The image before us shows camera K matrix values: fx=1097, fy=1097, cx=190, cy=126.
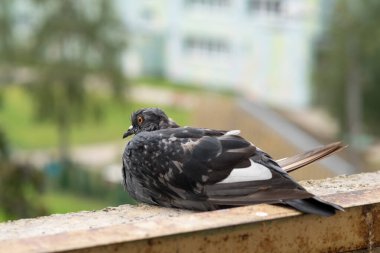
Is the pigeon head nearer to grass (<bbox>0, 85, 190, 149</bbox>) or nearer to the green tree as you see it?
the green tree

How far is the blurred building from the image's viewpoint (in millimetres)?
47062

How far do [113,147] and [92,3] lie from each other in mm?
5312

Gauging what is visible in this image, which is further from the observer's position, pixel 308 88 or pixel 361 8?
pixel 308 88

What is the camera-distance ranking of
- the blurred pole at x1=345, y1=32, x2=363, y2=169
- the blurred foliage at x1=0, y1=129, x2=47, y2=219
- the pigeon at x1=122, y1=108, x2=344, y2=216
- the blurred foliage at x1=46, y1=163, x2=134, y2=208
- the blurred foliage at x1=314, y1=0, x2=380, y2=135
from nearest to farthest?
the pigeon at x1=122, y1=108, x2=344, y2=216, the blurred foliage at x1=0, y1=129, x2=47, y2=219, the blurred foliage at x1=46, y1=163, x2=134, y2=208, the blurred pole at x1=345, y1=32, x2=363, y2=169, the blurred foliage at x1=314, y1=0, x2=380, y2=135

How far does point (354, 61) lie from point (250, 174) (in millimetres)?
31919

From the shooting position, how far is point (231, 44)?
51.5m

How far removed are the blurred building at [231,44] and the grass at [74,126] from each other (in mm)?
3649

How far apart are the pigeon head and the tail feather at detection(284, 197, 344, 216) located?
104cm

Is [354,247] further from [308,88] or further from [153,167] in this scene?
[308,88]

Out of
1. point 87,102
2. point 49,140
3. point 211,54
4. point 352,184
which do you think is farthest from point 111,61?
point 352,184

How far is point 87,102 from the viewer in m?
38.4

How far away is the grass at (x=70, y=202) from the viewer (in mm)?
30969

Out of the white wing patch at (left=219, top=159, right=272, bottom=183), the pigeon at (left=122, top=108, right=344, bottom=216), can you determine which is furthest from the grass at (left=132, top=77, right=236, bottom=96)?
the white wing patch at (left=219, top=159, right=272, bottom=183)

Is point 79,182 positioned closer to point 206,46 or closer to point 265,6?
point 265,6
